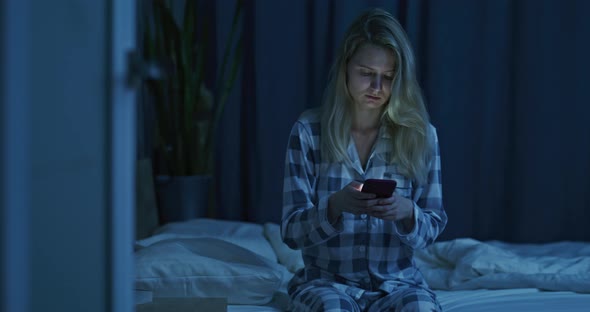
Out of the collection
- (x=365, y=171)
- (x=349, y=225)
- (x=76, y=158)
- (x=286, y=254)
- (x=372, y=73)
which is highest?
(x=372, y=73)

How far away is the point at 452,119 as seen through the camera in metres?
2.79

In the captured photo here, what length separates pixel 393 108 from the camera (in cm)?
157

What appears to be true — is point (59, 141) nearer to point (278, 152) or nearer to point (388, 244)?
point (388, 244)

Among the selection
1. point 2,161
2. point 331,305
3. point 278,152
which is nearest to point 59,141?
point 2,161

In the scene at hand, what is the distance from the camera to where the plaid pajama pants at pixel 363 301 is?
53.1 inches

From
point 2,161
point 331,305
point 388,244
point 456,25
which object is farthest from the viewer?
point 456,25

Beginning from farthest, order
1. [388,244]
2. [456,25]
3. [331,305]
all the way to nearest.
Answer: [456,25] → [388,244] → [331,305]

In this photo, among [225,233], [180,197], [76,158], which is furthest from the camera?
[180,197]

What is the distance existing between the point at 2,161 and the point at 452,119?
237 centimetres

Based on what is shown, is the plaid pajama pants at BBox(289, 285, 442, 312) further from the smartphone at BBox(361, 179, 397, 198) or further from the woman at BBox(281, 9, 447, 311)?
the smartphone at BBox(361, 179, 397, 198)

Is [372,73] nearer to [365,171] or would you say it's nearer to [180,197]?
[365,171]

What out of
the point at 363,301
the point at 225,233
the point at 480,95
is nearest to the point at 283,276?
the point at 363,301

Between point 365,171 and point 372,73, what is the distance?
223 mm

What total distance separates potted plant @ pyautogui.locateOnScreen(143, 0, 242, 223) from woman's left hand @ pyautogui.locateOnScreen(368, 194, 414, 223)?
141 cm
